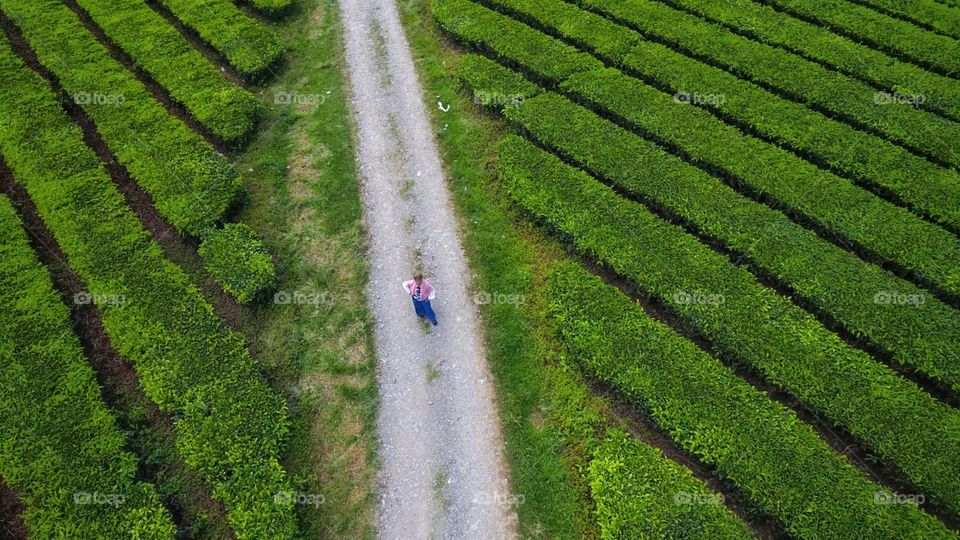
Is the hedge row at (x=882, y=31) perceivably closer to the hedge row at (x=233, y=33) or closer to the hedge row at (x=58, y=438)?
the hedge row at (x=233, y=33)

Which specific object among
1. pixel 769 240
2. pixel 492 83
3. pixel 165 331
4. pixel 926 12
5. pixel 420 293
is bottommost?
pixel 165 331

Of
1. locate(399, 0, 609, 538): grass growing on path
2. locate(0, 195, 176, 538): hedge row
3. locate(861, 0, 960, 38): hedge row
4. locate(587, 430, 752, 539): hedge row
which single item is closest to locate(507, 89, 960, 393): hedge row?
locate(399, 0, 609, 538): grass growing on path

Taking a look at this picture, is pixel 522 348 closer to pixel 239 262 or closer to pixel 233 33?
pixel 239 262

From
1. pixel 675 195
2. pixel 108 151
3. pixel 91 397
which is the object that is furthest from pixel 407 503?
pixel 108 151

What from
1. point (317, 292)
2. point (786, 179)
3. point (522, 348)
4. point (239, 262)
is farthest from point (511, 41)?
point (239, 262)

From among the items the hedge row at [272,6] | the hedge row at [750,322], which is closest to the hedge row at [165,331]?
the hedge row at [272,6]

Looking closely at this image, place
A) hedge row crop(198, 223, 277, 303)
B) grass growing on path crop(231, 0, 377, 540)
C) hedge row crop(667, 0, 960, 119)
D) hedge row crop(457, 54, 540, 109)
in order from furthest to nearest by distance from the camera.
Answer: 1. hedge row crop(457, 54, 540, 109)
2. hedge row crop(667, 0, 960, 119)
3. hedge row crop(198, 223, 277, 303)
4. grass growing on path crop(231, 0, 377, 540)

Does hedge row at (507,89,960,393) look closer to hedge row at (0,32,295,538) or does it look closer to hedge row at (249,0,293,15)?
hedge row at (0,32,295,538)

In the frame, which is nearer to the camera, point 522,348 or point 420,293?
point 420,293
